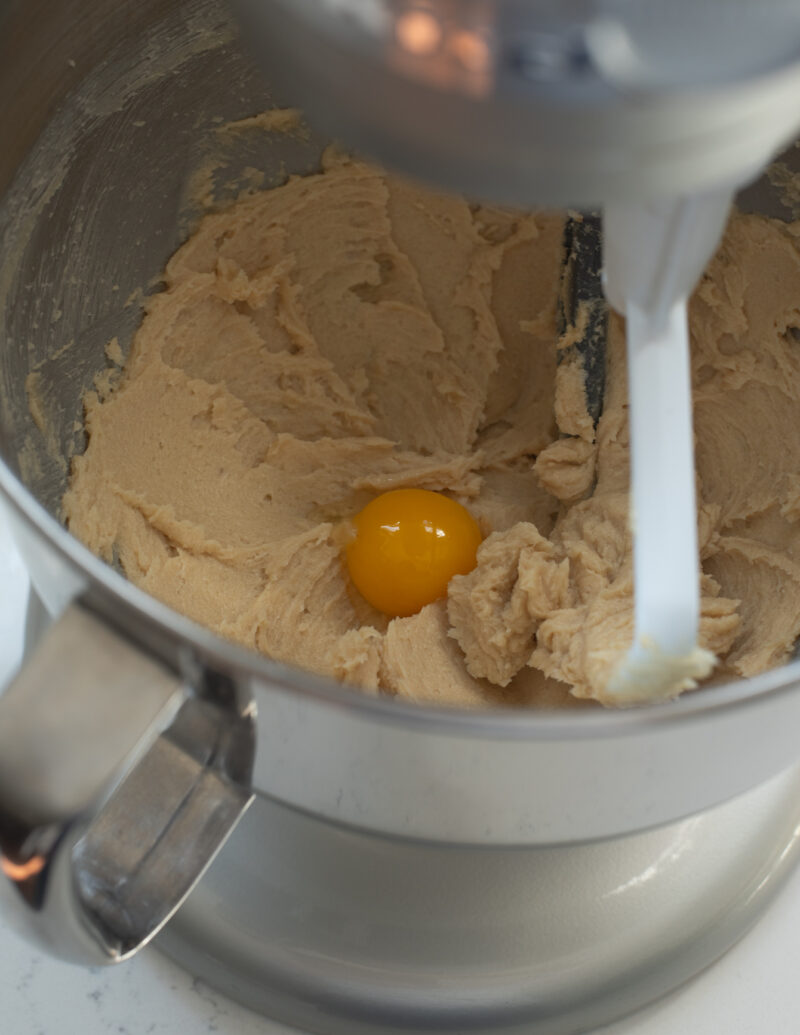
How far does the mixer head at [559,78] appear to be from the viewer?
0.43 m

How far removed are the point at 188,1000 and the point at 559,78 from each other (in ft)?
2.85

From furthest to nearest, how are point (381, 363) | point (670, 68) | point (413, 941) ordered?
point (381, 363)
point (413, 941)
point (670, 68)

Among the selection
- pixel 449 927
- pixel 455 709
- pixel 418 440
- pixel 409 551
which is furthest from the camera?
pixel 418 440

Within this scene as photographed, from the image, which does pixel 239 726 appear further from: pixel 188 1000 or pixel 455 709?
pixel 188 1000

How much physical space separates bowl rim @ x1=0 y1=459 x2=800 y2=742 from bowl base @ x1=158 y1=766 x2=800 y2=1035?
38cm

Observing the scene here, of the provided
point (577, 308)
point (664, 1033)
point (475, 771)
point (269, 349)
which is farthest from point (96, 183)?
point (664, 1033)

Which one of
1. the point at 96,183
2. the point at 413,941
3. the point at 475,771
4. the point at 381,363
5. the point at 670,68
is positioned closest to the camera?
the point at 670,68

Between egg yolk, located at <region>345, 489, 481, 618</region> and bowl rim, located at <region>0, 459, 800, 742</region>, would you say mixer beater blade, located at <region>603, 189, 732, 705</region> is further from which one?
egg yolk, located at <region>345, 489, 481, 618</region>

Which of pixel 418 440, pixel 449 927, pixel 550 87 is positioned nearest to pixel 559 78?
pixel 550 87

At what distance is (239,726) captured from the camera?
710 mm

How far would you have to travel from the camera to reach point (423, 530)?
1241 millimetres

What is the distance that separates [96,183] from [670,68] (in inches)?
32.2

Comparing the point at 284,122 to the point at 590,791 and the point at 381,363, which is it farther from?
the point at 590,791

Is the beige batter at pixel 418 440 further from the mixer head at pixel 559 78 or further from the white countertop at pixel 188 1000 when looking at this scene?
the mixer head at pixel 559 78
